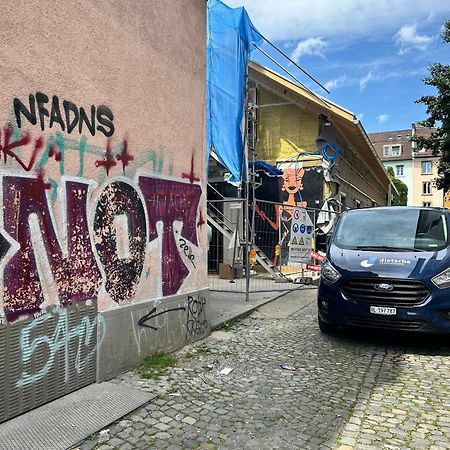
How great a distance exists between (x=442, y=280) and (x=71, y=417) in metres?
4.31

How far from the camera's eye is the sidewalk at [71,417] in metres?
3.06

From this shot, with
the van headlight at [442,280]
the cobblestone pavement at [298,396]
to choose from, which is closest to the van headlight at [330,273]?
the cobblestone pavement at [298,396]

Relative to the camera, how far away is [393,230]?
6.32m

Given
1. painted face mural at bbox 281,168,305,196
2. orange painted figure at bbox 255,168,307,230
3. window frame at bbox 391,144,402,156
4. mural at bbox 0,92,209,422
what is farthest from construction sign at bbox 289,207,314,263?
window frame at bbox 391,144,402,156

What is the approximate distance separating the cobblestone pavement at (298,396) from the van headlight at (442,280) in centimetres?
87

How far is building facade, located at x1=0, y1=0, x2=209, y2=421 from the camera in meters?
3.34

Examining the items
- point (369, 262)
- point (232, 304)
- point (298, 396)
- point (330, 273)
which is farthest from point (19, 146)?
point (232, 304)

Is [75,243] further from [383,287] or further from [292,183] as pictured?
[292,183]

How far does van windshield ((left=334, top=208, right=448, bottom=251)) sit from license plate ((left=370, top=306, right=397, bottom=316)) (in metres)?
0.89

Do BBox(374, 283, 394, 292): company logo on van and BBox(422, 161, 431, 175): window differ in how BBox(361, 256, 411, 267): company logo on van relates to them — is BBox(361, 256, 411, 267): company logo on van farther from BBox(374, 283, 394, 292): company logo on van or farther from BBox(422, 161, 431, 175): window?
BBox(422, 161, 431, 175): window

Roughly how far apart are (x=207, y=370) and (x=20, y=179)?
107 inches

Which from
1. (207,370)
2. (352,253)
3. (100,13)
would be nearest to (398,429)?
(207,370)

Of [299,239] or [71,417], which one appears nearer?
[71,417]

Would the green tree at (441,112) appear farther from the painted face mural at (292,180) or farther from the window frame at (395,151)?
the window frame at (395,151)
